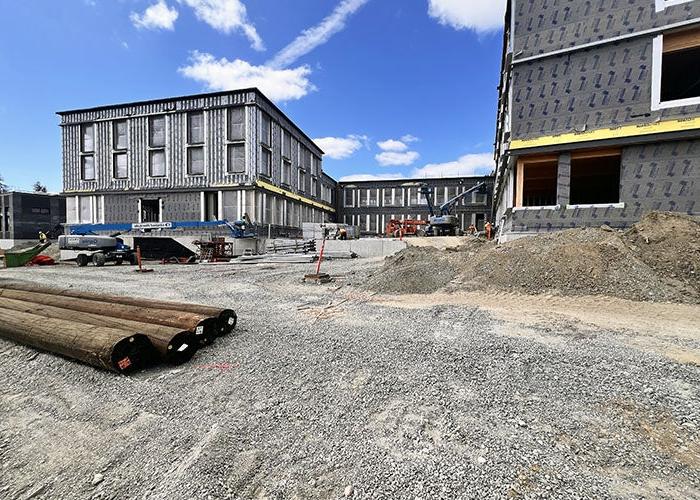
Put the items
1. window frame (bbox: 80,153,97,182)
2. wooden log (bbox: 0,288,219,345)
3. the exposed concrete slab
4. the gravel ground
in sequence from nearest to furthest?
the gravel ground, wooden log (bbox: 0,288,219,345), the exposed concrete slab, window frame (bbox: 80,153,97,182)

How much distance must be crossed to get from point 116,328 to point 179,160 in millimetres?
24991

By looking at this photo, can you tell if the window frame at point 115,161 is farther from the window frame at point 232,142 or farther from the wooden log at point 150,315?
the wooden log at point 150,315

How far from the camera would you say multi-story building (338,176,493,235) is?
39562 millimetres

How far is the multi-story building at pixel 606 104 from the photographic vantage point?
11148 millimetres

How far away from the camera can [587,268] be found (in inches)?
309

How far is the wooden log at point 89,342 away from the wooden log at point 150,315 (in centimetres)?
59

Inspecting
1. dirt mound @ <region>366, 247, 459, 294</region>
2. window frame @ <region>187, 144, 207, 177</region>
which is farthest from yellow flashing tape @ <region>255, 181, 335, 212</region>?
dirt mound @ <region>366, 247, 459, 294</region>

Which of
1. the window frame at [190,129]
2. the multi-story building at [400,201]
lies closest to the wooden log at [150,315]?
the window frame at [190,129]

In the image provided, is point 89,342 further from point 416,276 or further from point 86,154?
point 86,154

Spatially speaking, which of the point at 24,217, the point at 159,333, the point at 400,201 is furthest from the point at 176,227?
the point at 400,201

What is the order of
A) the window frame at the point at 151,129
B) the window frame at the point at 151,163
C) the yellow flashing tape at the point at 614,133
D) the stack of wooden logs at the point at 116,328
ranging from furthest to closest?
1. the window frame at the point at 151,163
2. the window frame at the point at 151,129
3. the yellow flashing tape at the point at 614,133
4. the stack of wooden logs at the point at 116,328

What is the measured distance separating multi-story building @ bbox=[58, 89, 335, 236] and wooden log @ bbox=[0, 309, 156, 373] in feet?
65.1

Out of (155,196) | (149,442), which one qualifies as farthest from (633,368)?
(155,196)

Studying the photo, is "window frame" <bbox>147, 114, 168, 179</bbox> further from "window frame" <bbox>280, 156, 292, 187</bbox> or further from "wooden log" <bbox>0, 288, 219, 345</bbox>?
"wooden log" <bbox>0, 288, 219, 345</bbox>
